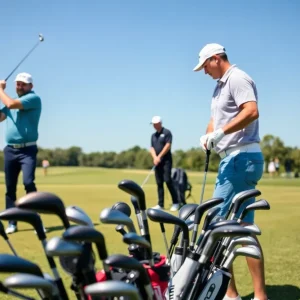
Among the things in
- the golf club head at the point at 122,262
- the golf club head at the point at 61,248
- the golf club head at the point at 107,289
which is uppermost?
the golf club head at the point at 61,248

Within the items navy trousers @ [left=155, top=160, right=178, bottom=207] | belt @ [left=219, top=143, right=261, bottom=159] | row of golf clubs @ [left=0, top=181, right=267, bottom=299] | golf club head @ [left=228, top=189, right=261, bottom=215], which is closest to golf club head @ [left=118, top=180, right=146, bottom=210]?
row of golf clubs @ [left=0, top=181, right=267, bottom=299]

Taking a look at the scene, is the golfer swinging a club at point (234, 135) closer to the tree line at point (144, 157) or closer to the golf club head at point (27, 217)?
the golf club head at point (27, 217)

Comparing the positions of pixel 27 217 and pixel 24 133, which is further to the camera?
pixel 24 133

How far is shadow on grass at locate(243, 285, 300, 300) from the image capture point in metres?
3.89

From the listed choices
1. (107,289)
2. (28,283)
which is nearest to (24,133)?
(28,283)

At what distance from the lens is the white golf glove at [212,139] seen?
3551mm

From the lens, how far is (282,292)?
159 inches

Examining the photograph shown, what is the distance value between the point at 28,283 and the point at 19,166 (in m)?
5.27

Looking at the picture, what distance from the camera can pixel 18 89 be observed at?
6684mm

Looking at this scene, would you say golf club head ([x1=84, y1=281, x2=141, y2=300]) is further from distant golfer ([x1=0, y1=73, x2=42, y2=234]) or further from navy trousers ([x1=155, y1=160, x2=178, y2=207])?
navy trousers ([x1=155, y1=160, x2=178, y2=207])

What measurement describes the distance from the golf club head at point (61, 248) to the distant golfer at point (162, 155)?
899 cm

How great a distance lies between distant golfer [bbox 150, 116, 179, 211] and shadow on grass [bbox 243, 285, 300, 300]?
6.64 m

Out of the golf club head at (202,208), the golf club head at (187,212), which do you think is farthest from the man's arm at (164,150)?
the golf club head at (202,208)

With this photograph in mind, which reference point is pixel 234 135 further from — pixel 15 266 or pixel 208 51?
pixel 15 266
